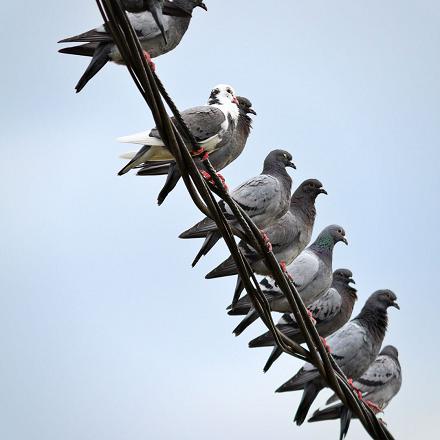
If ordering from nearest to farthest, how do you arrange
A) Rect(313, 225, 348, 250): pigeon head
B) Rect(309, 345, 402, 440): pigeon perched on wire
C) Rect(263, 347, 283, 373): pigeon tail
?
Rect(263, 347, 283, 373): pigeon tail → Rect(313, 225, 348, 250): pigeon head → Rect(309, 345, 402, 440): pigeon perched on wire

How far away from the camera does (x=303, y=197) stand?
9750 millimetres

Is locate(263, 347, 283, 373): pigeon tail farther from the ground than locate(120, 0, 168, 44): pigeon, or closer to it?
closer to it

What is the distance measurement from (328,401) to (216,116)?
3.14 metres

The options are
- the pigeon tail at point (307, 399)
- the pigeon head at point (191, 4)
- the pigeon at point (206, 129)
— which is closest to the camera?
the pigeon at point (206, 129)

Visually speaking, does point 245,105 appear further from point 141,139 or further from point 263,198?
point 141,139

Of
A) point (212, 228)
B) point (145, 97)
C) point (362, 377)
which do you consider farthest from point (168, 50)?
point (362, 377)

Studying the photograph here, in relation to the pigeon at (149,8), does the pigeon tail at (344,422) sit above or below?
below

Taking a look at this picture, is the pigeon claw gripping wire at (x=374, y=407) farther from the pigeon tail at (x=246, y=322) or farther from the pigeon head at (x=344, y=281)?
the pigeon tail at (x=246, y=322)

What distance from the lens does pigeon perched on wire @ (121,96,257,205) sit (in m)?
7.02

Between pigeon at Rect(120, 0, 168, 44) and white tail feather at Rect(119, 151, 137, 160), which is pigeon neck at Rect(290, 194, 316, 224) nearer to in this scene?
white tail feather at Rect(119, 151, 137, 160)

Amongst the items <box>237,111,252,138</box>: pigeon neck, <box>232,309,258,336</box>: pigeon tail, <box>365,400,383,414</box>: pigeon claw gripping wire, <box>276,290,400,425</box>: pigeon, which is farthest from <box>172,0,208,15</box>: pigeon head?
<box>365,400,383,414</box>: pigeon claw gripping wire

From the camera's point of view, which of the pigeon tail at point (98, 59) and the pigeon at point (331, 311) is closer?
the pigeon tail at point (98, 59)

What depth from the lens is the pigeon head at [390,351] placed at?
10.7 metres

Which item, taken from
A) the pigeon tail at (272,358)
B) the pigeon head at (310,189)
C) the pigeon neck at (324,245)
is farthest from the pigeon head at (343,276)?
the pigeon tail at (272,358)
